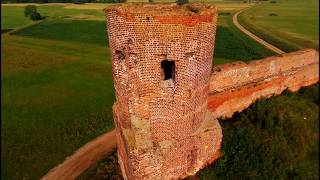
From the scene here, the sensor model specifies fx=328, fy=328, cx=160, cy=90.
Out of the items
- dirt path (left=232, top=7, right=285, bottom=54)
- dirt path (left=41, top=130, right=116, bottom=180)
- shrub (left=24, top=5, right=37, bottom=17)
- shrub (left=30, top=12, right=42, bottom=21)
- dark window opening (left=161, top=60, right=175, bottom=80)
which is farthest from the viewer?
shrub (left=24, top=5, right=37, bottom=17)

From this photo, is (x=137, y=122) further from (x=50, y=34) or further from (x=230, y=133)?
(x=50, y=34)

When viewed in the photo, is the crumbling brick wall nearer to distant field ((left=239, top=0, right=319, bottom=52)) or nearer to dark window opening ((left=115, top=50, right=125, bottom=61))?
dark window opening ((left=115, top=50, right=125, bottom=61))

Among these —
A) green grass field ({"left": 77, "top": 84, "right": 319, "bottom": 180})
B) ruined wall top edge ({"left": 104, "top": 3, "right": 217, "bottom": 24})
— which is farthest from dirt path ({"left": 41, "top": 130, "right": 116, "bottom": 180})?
ruined wall top edge ({"left": 104, "top": 3, "right": 217, "bottom": 24})

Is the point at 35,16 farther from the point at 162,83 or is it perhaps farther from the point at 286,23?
the point at 162,83

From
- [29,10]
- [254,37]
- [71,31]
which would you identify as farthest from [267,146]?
[29,10]

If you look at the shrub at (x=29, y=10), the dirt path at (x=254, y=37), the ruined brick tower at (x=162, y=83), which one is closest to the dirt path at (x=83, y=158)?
the ruined brick tower at (x=162, y=83)

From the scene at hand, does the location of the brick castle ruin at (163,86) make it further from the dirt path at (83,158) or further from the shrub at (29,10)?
the shrub at (29,10)
